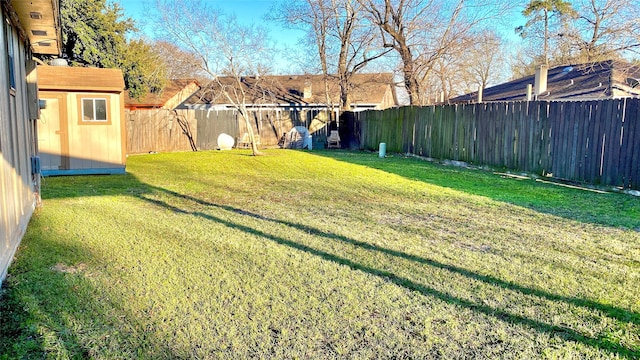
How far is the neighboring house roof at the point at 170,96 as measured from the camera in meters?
31.3

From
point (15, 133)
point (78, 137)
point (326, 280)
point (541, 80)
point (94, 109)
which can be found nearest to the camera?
point (326, 280)

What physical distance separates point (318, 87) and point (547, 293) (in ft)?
97.3

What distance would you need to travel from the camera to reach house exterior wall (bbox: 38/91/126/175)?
31.1 feet

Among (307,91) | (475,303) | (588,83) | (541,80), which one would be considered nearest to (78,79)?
(475,303)

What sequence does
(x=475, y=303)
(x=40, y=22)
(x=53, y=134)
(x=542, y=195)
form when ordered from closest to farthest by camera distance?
(x=475, y=303) → (x=40, y=22) → (x=542, y=195) → (x=53, y=134)

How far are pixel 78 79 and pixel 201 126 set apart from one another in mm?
9315

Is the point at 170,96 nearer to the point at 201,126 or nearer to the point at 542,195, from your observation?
the point at 201,126

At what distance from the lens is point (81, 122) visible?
978 centimetres

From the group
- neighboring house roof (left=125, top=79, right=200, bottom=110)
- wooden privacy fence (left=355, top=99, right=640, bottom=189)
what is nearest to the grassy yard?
wooden privacy fence (left=355, top=99, right=640, bottom=189)

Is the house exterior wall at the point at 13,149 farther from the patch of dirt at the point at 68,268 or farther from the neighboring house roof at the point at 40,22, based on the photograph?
the patch of dirt at the point at 68,268

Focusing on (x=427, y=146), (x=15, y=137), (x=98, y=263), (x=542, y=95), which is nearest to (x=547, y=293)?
(x=98, y=263)

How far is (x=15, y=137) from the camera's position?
4.54 m

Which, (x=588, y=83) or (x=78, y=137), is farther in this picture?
(x=588, y=83)

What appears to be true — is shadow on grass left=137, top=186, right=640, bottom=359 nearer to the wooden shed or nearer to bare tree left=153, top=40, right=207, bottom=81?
the wooden shed
